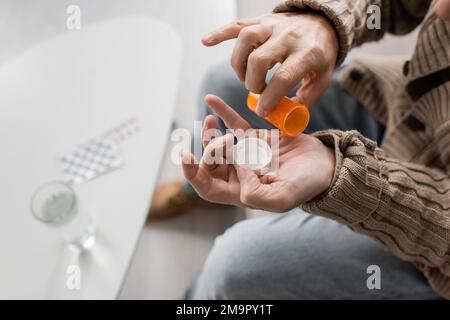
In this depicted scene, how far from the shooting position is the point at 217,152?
57 centimetres

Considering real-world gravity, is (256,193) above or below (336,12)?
below

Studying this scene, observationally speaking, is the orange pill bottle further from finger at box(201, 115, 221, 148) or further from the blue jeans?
the blue jeans

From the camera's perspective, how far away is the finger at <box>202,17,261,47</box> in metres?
0.60

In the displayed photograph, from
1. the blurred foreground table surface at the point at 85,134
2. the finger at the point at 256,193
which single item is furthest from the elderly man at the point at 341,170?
the blurred foreground table surface at the point at 85,134

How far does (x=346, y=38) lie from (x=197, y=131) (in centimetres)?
38

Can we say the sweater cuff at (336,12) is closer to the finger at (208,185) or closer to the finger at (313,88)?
the finger at (313,88)

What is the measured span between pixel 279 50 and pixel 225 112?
4.6 inches

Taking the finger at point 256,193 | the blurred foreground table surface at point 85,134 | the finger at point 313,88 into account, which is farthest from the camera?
the blurred foreground table surface at point 85,134

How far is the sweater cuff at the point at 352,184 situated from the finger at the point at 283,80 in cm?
9

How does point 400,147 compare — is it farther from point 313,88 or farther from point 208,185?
point 208,185

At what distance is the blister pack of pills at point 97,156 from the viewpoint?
893mm

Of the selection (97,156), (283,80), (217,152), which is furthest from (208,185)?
(97,156)

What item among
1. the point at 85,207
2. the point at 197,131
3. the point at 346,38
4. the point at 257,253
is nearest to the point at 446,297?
the point at 257,253
